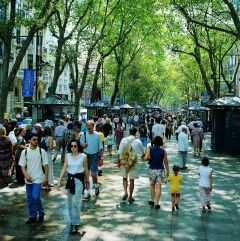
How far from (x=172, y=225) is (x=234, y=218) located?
4.79ft

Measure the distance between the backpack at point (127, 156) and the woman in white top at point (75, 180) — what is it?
228 cm

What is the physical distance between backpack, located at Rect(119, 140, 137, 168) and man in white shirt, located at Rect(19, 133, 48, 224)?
2348mm

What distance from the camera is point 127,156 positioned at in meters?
9.92

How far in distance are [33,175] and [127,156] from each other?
2623 millimetres

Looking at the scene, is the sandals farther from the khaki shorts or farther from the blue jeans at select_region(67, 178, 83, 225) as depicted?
the khaki shorts

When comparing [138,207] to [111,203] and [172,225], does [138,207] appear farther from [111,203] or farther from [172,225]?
[172,225]

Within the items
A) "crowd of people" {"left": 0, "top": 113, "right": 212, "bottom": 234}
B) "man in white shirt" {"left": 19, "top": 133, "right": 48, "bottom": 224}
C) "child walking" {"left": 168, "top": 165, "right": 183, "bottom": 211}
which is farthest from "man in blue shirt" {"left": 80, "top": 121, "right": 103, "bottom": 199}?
"man in white shirt" {"left": 19, "top": 133, "right": 48, "bottom": 224}

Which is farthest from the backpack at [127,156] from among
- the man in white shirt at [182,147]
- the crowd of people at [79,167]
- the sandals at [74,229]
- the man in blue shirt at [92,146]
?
the man in white shirt at [182,147]

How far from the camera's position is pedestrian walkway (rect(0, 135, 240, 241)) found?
7.32 m

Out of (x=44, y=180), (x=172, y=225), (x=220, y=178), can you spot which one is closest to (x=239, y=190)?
(x=220, y=178)

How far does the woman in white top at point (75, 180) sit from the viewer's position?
292 inches

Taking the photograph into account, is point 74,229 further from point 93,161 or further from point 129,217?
point 93,161

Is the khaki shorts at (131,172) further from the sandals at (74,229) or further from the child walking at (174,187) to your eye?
the sandals at (74,229)

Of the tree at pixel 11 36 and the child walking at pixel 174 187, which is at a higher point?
the tree at pixel 11 36
